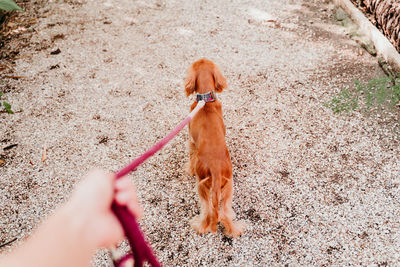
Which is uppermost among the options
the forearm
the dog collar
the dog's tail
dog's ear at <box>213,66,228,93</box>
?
the forearm

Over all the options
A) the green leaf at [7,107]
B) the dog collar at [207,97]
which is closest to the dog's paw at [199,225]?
the dog collar at [207,97]

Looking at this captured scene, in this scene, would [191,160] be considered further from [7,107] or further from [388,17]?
[388,17]

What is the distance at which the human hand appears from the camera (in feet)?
2.47

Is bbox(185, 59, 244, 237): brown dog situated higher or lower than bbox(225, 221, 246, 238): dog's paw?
higher

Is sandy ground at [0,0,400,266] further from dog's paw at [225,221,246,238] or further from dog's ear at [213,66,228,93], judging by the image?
dog's ear at [213,66,228,93]

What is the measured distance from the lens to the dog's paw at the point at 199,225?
2453 mm

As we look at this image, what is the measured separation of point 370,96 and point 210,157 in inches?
97.8

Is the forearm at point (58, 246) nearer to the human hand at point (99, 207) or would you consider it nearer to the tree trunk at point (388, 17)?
the human hand at point (99, 207)

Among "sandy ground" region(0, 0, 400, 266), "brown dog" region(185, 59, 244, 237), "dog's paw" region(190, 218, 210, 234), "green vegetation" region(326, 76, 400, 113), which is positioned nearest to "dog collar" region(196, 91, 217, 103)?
"brown dog" region(185, 59, 244, 237)

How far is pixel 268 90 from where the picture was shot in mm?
3852

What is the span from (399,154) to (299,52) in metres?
2.03

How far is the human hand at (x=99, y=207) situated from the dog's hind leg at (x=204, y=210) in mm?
1469

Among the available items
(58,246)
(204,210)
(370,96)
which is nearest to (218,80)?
(204,210)

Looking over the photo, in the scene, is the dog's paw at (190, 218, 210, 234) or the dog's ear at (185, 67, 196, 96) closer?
the dog's paw at (190, 218, 210, 234)
